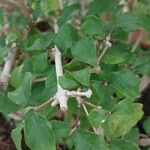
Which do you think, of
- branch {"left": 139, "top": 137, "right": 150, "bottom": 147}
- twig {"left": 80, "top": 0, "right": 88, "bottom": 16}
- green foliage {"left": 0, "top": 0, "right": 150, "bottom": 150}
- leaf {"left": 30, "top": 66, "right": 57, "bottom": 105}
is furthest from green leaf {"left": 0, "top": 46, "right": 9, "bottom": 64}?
branch {"left": 139, "top": 137, "right": 150, "bottom": 147}

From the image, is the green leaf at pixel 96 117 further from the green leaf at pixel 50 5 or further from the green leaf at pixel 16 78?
the green leaf at pixel 50 5

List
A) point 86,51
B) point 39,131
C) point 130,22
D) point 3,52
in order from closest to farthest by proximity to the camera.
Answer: point 39,131 < point 86,51 < point 130,22 < point 3,52

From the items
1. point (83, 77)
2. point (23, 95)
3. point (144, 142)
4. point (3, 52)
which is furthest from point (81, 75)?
point (144, 142)

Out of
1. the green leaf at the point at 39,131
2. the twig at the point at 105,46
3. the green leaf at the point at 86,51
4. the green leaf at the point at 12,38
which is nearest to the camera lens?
the green leaf at the point at 39,131

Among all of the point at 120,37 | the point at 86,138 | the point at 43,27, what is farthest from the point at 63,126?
the point at 43,27

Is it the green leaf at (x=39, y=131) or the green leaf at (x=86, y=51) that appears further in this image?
the green leaf at (x=86, y=51)

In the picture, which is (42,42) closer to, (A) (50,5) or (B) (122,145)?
(A) (50,5)

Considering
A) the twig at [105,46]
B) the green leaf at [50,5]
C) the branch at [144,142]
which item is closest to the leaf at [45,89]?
the twig at [105,46]
